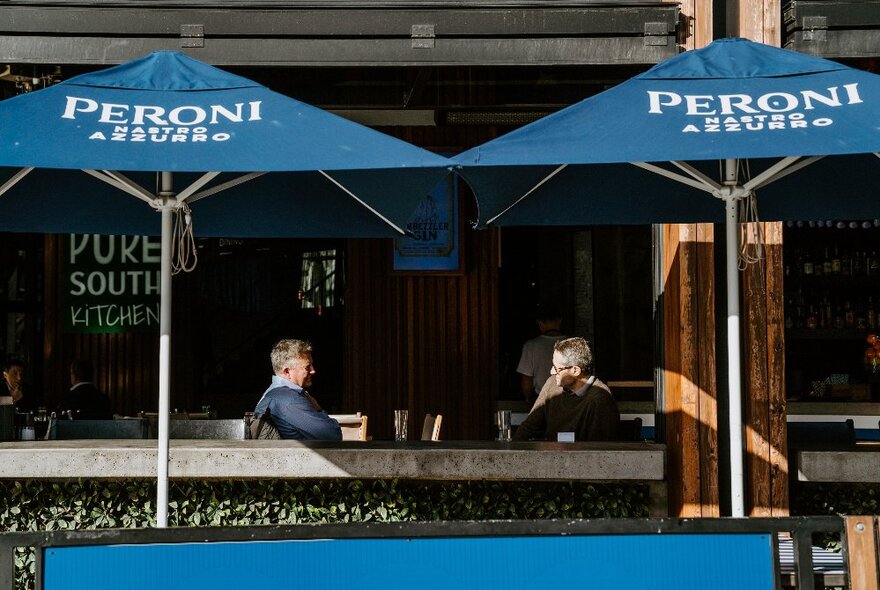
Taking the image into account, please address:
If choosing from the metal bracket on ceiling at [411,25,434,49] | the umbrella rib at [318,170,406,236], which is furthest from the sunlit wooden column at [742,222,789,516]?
the metal bracket on ceiling at [411,25,434,49]

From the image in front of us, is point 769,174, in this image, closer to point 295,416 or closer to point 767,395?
point 767,395

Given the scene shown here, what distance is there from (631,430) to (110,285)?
586 centimetres

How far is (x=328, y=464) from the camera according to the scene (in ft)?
16.4

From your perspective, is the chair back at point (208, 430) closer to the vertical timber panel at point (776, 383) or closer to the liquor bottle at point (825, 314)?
the vertical timber panel at point (776, 383)

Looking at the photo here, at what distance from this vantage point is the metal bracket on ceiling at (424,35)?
594 cm

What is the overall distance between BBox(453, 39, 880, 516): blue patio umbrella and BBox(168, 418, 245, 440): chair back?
6.96 ft

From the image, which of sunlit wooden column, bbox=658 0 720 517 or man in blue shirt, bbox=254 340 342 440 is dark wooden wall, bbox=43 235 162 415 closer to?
man in blue shirt, bbox=254 340 342 440

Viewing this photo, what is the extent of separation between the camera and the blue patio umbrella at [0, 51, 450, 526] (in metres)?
3.67

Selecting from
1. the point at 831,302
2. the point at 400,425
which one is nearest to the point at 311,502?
the point at 400,425

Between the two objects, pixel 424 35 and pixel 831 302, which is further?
pixel 831 302

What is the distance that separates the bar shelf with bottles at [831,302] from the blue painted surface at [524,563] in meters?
7.24

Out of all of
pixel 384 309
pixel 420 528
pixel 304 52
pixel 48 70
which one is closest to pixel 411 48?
pixel 304 52

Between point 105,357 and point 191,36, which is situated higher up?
point 191,36

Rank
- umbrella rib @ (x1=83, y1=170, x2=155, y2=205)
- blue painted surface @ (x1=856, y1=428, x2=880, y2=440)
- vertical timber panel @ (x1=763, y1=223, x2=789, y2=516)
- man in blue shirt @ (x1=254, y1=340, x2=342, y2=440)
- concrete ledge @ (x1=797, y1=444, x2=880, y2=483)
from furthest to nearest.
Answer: blue painted surface @ (x1=856, y1=428, x2=880, y2=440)
man in blue shirt @ (x1=254, y1=340, x2=342, y2=440)
vertical timber panel @ (x1=763, y1=223, x2=789, y2=516)
concrete ledge @ (x1=797, y1=444, x2=880, y2=483)
umbrella rib @ (x1=83, y1=170, x2=155, y2=205)
